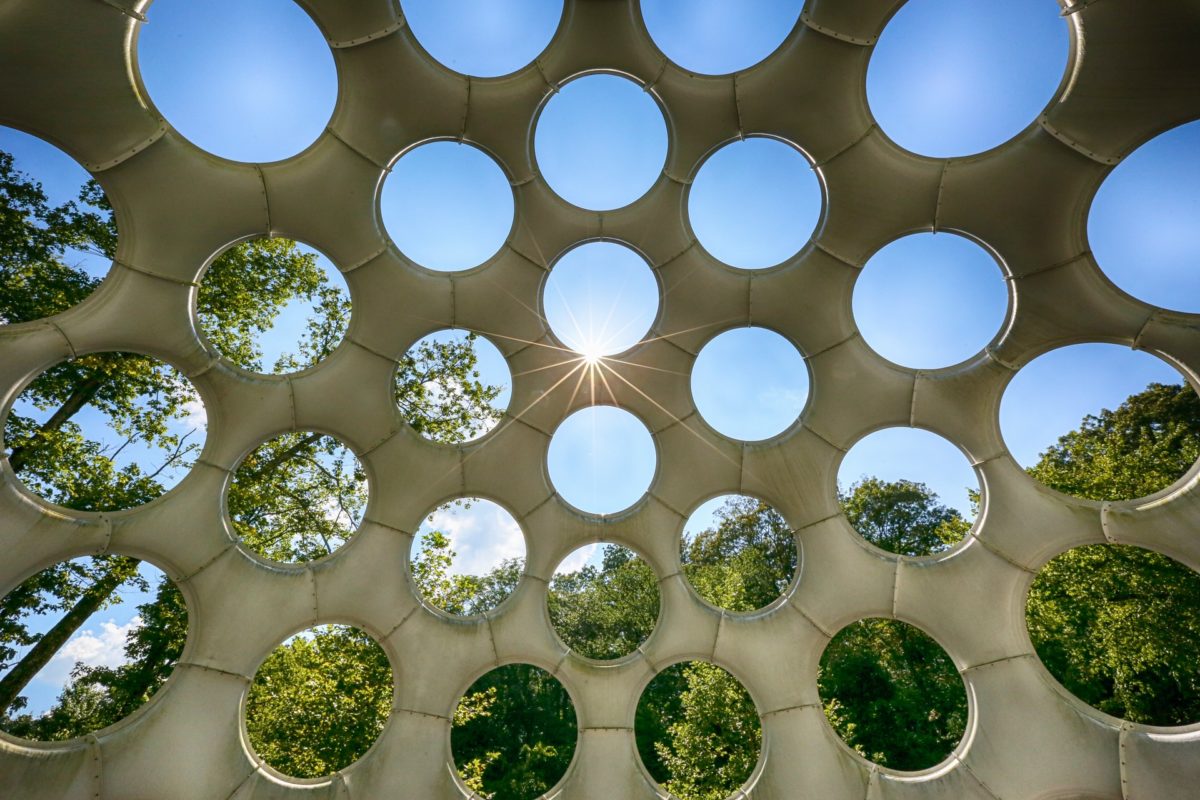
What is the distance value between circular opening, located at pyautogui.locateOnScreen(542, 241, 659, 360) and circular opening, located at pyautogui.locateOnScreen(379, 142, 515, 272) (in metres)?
1.26

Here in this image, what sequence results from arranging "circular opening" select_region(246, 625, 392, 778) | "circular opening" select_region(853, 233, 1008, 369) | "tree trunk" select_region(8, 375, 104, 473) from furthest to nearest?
"circular opening" select_region(246, 625, 392, 778) < "tree trunk" select_region(8, 375, 104, 473) < "circular opening" select_region(853, 233, 1008, 369)

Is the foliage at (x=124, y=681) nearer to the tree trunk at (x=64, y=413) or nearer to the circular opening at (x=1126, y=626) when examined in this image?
the tree trunk at (x=64, y=413)

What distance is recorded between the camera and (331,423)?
9.88 m

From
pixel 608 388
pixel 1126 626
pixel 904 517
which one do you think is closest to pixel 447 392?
pixel 608 388

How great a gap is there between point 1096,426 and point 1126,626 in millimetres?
4298

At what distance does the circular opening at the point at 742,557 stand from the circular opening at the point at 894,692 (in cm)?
512

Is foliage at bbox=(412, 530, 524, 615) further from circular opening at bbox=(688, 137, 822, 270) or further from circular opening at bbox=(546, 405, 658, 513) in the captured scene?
circular opening at bbox=(688, 137, 822, 270)

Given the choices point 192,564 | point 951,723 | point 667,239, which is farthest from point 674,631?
point 951,723

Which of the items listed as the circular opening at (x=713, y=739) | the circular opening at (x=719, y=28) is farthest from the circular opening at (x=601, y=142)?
the circular opening at (x=713, y=739)

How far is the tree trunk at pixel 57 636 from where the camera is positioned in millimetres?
9633

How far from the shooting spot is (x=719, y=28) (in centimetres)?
795

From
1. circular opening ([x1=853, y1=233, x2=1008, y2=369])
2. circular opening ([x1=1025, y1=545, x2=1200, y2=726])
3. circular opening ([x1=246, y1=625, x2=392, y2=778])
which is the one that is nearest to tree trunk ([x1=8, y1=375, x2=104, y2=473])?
circular opening ([x1=246, y1=625, x2=392, y2=778])

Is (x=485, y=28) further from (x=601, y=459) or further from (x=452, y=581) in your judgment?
(x=452, y=581)

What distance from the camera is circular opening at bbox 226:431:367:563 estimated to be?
12.1 meters
